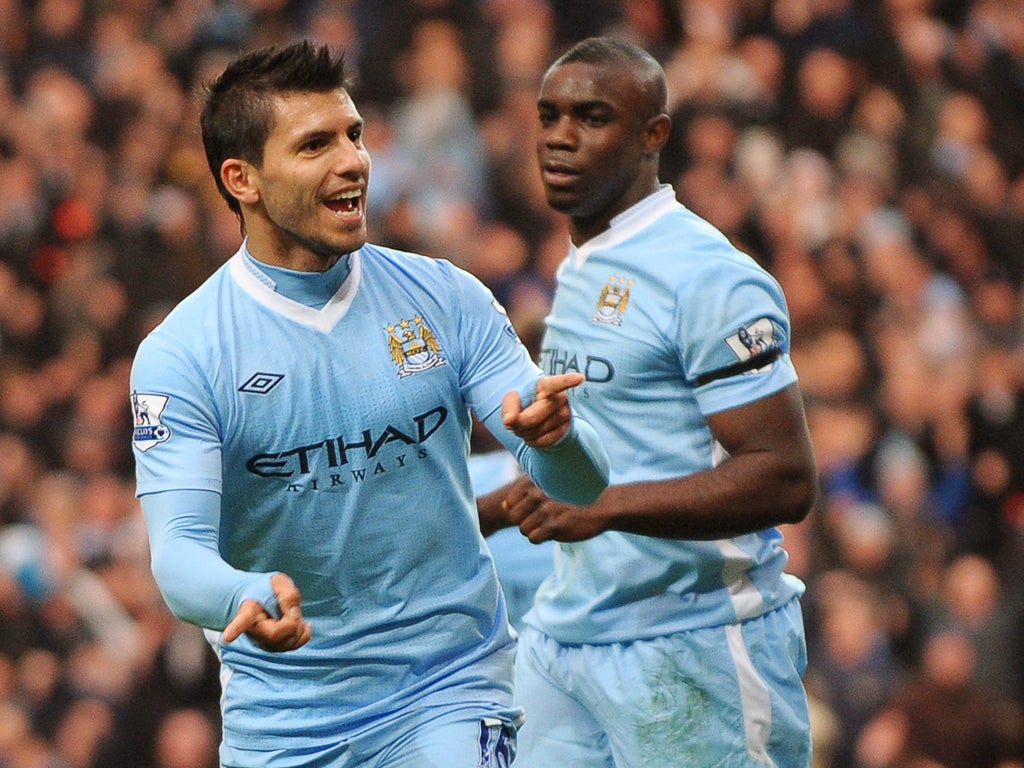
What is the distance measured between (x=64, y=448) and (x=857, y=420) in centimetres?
439

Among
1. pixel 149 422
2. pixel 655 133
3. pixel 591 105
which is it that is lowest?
pixel 149 422

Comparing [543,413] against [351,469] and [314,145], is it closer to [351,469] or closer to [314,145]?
[351,469]

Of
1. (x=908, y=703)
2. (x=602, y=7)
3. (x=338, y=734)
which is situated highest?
(x=602, y=7)

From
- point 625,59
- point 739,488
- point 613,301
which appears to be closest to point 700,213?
point 625,59

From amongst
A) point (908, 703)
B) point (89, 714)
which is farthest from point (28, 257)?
point (908, 703)

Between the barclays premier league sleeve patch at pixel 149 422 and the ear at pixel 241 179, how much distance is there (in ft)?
1.72

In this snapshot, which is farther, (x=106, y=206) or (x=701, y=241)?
(x=106, y=206)

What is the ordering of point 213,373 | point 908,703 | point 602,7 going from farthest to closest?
1. point 602,7
2. point 908,703
3. point 213,373

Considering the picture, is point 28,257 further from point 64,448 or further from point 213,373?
point 213,373

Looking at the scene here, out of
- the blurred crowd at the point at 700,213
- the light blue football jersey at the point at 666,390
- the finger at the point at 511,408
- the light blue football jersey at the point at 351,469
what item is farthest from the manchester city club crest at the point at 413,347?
the blurred crowd at the point at 700,213

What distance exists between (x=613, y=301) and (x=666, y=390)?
285 mm

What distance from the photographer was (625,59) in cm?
511

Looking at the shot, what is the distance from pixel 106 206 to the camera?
38.4 feet

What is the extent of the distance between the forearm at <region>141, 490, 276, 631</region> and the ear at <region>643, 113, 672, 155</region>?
67.9 inches
